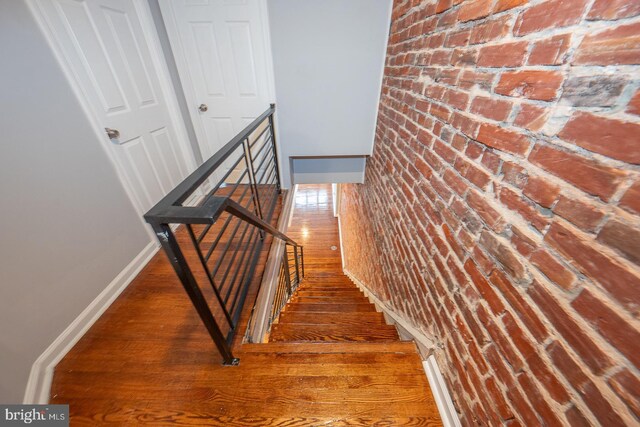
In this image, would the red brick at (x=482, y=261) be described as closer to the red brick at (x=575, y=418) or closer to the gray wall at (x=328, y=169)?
the red brick at (x=575, y=418)

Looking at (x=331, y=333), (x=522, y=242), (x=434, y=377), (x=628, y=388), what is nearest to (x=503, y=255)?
(x=522, y=242)

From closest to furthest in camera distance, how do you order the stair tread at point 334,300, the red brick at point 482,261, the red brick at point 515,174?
1. the red brick at point 515,174
2. the red brick at point 482,261
3. the stair tread at point 334,300

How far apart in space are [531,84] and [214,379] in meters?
1.57

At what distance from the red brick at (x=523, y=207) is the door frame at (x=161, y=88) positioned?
86.2 inches

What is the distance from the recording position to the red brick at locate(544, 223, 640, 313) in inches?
15.1

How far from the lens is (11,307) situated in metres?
1.01

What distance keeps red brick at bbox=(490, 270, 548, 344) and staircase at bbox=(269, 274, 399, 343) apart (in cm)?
108

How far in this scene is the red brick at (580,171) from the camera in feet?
1.35

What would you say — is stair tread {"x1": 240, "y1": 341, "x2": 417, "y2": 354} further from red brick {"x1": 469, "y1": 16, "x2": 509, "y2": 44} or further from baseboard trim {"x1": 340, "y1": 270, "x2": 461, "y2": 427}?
red brick {"x1": 469, "y1": 16, "x2": 509, "y2": 44}

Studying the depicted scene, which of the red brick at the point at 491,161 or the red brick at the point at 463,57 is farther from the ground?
the red brick at the point at 463,57

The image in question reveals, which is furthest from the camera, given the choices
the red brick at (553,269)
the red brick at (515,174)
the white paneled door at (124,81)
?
the white paneled door at (124,81)

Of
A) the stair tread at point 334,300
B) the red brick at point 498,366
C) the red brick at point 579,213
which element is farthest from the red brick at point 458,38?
the stair tread at point 334,300

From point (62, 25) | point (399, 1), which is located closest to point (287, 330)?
point (62, 25)

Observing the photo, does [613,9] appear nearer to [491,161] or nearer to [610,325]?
[491,161]
